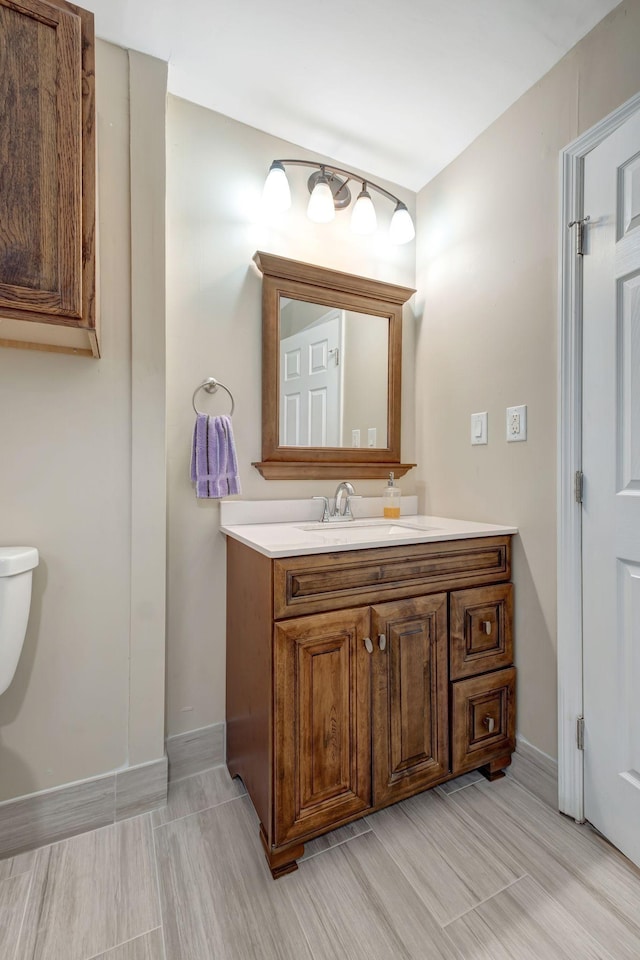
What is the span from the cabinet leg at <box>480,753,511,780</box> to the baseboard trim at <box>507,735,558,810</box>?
2cm

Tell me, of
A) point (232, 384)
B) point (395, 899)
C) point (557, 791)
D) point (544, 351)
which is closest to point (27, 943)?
point (395, 899)

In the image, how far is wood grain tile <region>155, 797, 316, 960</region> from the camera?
3.19 ft

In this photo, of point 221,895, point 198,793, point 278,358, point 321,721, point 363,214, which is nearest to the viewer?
point 221,895

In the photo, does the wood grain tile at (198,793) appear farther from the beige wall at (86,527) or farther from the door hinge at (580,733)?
the door hinge at (580,733)

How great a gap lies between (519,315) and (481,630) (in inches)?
43.4

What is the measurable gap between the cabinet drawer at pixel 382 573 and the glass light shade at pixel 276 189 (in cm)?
132

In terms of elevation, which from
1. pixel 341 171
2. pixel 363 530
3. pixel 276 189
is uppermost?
pixel 341 171

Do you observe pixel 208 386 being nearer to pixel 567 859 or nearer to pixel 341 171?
pixel 341 171

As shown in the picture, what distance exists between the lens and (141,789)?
1368 mm

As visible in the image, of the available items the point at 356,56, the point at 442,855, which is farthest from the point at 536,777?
the point at 356,56

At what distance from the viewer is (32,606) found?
127 cm

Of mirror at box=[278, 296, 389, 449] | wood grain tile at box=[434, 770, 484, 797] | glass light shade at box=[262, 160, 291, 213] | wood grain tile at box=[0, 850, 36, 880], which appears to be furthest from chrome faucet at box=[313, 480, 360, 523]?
wood grain tile at box=[0, 850, 36, 880]

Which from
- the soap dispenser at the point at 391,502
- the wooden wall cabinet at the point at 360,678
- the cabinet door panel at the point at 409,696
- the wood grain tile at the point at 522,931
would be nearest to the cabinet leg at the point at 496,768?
the wooden wall cabinet at the point at 360,678

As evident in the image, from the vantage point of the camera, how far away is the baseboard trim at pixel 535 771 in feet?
4.60
